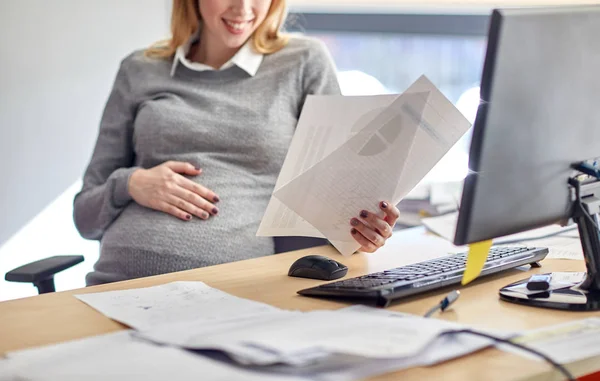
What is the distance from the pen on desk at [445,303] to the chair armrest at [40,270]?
794 mm

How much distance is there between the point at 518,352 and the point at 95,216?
1.09 meters

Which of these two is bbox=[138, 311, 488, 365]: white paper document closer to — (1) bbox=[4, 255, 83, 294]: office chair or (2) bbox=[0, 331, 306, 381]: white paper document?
(2) bbox=[0, 331, 306, 381]: white paper document

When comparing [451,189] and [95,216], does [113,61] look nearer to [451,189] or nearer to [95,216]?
[95,216]

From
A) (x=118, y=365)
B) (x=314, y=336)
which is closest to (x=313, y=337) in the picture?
(x=314, y=336)

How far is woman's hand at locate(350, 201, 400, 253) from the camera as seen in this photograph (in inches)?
51.7

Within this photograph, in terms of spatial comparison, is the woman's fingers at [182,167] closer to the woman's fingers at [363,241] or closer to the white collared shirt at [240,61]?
the white collared shirt at [240,61]

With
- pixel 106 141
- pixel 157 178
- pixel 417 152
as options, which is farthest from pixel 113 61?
pixel 417 152

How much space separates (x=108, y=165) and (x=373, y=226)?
0.75 metres

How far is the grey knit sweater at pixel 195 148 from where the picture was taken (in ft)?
5.27

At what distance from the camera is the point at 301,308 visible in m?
1.10

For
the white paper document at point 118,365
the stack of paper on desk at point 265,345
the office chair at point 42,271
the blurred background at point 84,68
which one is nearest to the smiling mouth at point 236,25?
the office chair at point 42,271

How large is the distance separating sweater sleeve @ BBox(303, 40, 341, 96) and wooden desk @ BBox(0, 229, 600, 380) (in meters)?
0.50

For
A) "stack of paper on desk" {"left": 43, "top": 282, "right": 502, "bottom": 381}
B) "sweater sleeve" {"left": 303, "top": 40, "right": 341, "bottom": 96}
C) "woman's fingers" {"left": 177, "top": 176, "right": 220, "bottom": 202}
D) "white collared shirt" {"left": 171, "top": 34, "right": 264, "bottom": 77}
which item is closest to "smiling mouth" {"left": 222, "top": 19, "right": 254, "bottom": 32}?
"white collared shirt" {"left": 171, "top": 34, "right": 264, "bottom": 77}

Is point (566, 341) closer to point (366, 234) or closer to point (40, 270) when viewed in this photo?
point (366, 234)
